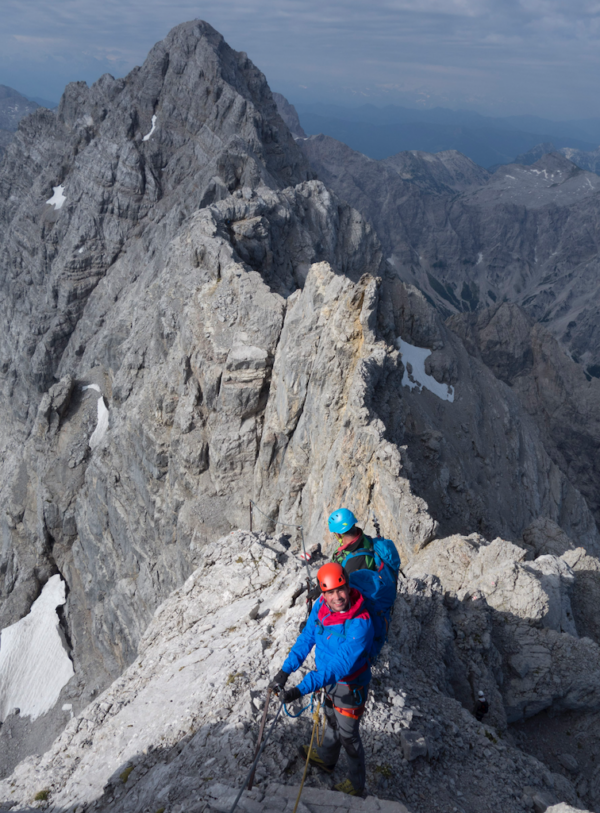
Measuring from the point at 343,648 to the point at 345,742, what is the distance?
1366 millimetres

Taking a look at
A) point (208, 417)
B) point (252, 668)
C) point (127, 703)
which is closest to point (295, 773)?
point (252, 668)

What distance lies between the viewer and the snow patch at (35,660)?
50531 millimetres

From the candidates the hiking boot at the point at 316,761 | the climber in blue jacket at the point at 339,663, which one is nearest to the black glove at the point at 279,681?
the climber in blue jacket at the point at 339,663

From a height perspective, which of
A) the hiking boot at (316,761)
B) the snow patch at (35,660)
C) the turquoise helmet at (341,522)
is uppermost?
the turquoise helmet at (341,522)

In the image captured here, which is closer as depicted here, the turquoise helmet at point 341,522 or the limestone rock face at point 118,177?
the turquoise helmet at point 341,522

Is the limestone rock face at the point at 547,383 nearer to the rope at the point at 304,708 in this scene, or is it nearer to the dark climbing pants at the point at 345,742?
the rope at the point at 304,708

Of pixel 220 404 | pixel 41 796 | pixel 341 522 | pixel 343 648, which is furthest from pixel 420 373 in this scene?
pixel 41 796

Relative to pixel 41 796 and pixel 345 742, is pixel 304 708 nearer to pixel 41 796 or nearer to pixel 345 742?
pixel 345 742

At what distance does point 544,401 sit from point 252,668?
80764 mm

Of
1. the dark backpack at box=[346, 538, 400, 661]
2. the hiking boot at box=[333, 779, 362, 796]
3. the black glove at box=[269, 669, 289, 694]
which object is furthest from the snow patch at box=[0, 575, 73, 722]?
the dark backpack at box=[346, 538, 400, 661]

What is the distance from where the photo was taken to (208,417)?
33.0 meters

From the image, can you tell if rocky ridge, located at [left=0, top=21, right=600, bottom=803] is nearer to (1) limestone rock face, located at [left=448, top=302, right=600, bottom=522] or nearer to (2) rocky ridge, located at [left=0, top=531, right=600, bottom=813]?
(2) rocky ridge, located at [left=0, top=531, right=600, bottom=813]

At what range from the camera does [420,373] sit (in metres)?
42.1

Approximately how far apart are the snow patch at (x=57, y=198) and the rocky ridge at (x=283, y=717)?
3939 inches
